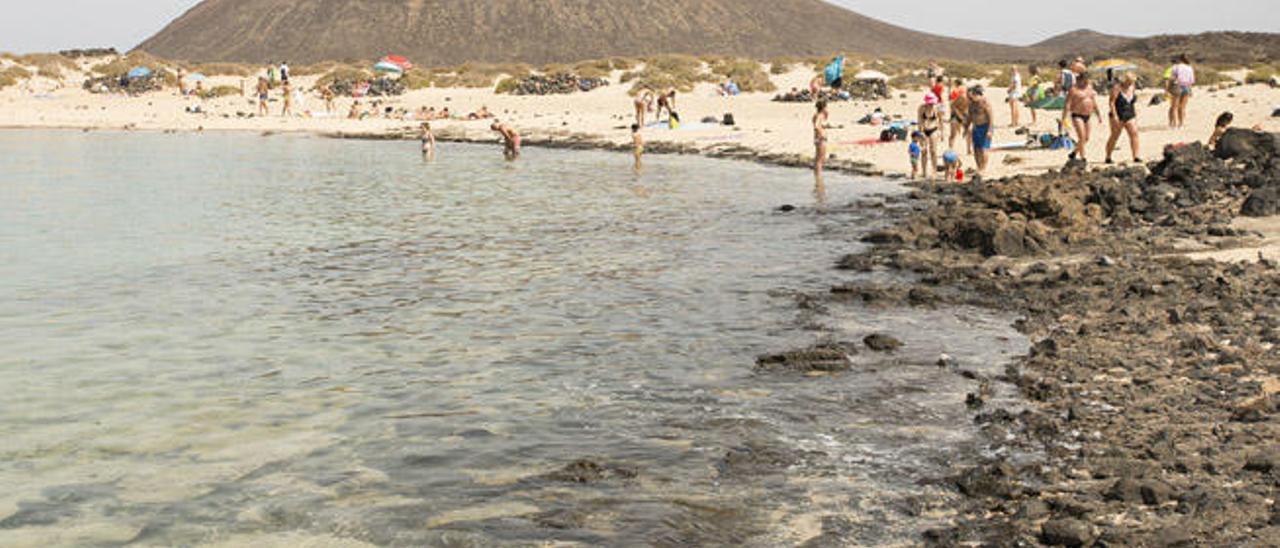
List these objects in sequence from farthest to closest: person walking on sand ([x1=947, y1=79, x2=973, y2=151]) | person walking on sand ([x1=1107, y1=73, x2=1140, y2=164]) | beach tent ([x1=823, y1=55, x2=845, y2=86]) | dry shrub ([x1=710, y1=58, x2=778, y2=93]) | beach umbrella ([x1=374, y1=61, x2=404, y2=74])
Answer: beach umbrella ([x1=374, y1=61, x2=404, y2=74]), dry shrub ([x1=710, y1=58, x2=778, y2=93]), beach tent ([x1=823, y1=55, x2=845, y2=86]), person walking on sand ([x1=947, y1=79, x2=973, y2=151]), person walking on sand ([x1=1107, y1=73, x2=1140, y2=164])

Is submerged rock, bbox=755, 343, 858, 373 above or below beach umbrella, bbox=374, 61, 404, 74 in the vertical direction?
below

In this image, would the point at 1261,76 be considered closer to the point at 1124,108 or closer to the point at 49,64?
the point at 1124,108

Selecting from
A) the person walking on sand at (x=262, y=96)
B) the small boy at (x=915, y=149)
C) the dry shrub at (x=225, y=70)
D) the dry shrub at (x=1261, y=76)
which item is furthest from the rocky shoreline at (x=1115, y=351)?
the dry shrub at (x=225, y=70)

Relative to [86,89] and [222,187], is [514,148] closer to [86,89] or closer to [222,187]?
[222,187]

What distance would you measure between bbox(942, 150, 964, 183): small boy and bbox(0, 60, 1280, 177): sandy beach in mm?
809

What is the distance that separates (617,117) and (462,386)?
40.6m

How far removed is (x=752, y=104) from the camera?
2030 inches

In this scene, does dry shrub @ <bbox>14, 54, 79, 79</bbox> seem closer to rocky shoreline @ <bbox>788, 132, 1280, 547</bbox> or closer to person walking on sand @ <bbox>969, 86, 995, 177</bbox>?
person walking on sand @ <bbox>969, 86, 995, 177</bbox>

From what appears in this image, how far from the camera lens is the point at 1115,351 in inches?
434

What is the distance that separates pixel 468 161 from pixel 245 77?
45.8 metres

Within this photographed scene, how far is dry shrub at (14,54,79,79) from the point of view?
78.2 m

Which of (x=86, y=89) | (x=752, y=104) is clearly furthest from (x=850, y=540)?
(x=86, y=89)

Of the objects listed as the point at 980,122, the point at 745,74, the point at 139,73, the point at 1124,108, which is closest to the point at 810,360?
the point at 1124,108

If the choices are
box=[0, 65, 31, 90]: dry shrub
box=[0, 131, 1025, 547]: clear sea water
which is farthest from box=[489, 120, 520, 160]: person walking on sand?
box=[0, 65, 31, 90]: dry shrub
